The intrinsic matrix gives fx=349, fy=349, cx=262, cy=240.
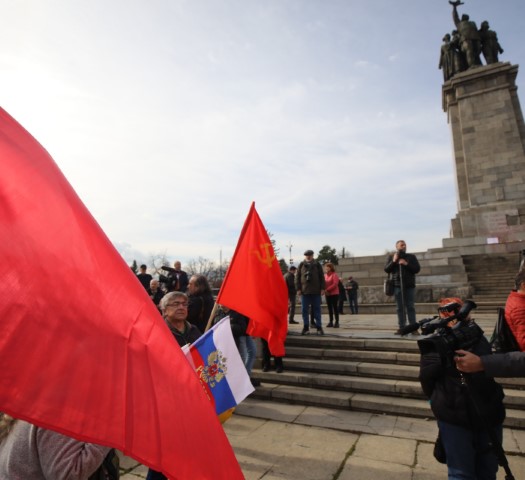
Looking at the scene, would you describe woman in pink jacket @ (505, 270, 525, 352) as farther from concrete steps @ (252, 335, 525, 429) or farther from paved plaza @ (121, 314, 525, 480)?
concrete steps @ (252, 335, 525, 429)

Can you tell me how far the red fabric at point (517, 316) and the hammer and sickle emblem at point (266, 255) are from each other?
107 inches

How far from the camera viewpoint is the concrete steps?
4543 mm

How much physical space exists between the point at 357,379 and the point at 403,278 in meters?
2.53

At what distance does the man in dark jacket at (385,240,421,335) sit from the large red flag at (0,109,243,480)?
6.39 meters

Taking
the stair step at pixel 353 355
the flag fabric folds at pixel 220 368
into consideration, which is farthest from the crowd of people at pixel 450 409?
the stair step at pixel 353 355

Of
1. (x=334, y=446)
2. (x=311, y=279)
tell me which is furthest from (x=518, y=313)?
(x=311, y=279)

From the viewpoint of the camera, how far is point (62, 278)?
125 centimetres

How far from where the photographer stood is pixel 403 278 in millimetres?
6938

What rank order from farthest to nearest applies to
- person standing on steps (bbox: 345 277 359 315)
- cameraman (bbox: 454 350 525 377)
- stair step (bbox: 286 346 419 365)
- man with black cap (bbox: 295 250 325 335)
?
person standing on steps (bbox: 345 277 359 315) < man with black cap (bbox: 295 250 325 335) < stair step (bbox: 286 346 419 365) < cameraman (bbox: 454 350 525 377)

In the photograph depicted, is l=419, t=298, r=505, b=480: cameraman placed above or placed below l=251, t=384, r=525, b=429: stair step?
above

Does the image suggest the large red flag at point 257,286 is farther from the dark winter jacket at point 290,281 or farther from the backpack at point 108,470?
the dark winter jacket at point 290,281

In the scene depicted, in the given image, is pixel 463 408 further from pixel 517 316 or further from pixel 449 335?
pixel 517 316

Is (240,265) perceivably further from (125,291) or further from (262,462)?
(125,291)

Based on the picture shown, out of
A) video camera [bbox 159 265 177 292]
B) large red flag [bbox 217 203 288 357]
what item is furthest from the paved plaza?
video camera [bbox 159 265 177 292]
